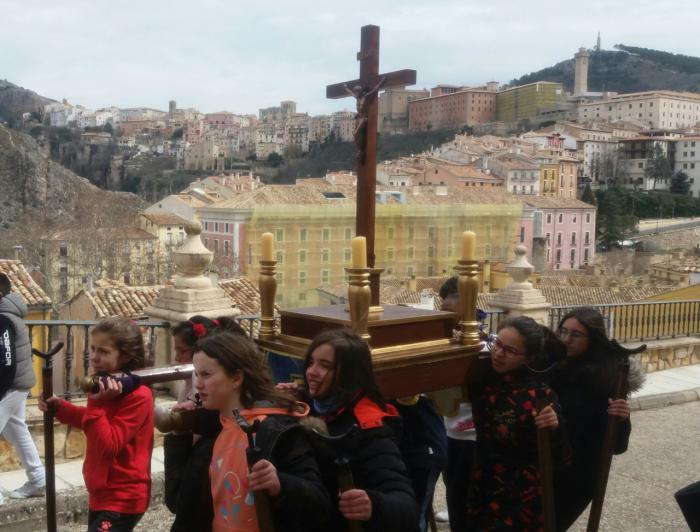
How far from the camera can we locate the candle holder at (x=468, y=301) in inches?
119

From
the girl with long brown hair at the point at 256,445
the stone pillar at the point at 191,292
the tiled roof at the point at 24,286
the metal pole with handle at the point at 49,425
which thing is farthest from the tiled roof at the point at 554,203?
the girl with long brown hair at the point at 256,445

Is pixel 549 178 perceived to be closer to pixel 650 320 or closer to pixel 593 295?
pixel 593 295

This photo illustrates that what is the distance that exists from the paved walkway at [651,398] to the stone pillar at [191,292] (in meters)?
1.02

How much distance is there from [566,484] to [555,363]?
52 cm

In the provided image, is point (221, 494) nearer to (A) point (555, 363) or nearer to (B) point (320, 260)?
(A) point (555, 363)

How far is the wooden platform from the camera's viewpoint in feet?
8.98

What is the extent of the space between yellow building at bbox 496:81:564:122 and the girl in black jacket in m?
125

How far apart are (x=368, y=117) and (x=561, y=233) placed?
58.1 meters

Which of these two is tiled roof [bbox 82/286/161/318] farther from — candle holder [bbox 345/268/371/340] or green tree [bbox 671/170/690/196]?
green tree [bbox 671/170/690/196]

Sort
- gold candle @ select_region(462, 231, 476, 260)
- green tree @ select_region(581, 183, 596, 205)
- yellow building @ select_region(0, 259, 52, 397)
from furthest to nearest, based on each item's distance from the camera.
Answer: green tree @ select_region(581, 183, 596, 205) → yellow building @ select_region(0, 259, 52, 397) → gold candle @ select_region(462, 231, 476, 260)

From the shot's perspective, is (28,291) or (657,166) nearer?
(28,291)

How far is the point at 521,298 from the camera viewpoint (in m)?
7.29

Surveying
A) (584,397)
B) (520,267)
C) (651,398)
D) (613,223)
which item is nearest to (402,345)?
(584,397)

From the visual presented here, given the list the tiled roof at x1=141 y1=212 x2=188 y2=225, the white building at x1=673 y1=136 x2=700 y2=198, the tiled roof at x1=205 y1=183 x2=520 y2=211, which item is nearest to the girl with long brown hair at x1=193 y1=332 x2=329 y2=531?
the tiled roof at x1=205 y1=183 x2=520 y2=211
